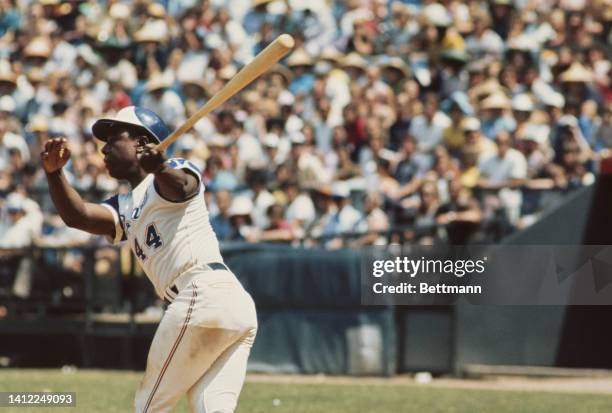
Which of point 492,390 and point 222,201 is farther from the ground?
point 222,201

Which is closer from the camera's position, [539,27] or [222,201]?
[222,201]

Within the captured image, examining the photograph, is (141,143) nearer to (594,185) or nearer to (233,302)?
(233,302)

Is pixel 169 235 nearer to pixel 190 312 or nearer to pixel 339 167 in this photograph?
pixel 190 312

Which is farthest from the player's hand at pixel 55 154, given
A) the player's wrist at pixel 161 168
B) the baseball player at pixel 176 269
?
the player's wrist at pixel 161 168

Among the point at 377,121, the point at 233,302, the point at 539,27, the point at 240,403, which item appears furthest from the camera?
the point at 539,27

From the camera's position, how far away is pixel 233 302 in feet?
18.7

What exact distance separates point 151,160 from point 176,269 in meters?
0.73

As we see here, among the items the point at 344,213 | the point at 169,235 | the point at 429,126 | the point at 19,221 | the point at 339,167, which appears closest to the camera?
the point at 169,235

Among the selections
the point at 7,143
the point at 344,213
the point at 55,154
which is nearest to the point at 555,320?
the point at 344,213

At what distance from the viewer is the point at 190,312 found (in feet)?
18.4

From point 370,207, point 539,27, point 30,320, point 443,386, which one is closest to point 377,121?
point 370,207

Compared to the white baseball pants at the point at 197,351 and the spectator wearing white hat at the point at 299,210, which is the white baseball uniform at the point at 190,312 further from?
the spectator wearing white hat at the point at 299,210

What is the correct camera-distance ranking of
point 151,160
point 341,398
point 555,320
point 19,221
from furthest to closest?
point 19,221
point 555,320
point 341,398
point 151,160

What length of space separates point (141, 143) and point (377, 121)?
7.87m
